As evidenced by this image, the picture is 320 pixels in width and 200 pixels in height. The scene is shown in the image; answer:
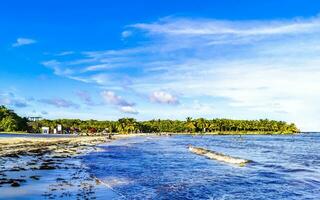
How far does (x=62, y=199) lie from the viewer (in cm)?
2519

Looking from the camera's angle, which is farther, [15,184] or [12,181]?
[12,181]

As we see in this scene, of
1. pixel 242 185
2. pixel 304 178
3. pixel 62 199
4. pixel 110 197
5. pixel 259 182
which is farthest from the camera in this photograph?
pixel 304 178

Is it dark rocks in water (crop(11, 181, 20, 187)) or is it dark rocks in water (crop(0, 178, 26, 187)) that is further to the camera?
dark rocks in water (crop(0, 178, 26, 187))

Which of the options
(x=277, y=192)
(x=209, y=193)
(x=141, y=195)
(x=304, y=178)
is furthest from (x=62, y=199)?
(x=304, y=178)

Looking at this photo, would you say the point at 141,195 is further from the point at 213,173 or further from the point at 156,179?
the point at 213,173

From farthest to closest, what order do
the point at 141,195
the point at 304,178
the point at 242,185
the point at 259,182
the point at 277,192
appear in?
the point at 304,178
the point at 259,182
the point at 242,185
the point at 277,192
the point at 141,195

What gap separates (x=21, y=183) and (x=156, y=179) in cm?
1253

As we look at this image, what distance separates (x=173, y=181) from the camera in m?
37.6

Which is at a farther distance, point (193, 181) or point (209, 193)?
point (193, 181)

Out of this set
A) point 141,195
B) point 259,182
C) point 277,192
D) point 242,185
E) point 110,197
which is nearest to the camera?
point 110,197

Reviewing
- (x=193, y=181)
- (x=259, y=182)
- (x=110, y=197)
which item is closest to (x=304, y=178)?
(x=259, y=182)

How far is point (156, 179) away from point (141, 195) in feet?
30.0

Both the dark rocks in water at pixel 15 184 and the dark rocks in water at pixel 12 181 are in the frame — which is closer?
the dark rocks in water at pixel 15 184

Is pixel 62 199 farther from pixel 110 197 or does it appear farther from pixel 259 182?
pixel 259 182
